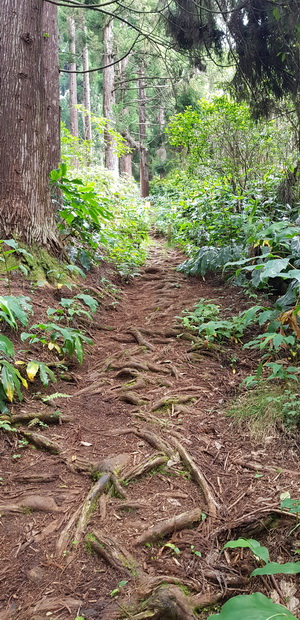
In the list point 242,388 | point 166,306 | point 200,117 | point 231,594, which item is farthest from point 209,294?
point 200,117

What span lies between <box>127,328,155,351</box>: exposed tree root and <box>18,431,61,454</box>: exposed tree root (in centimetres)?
171

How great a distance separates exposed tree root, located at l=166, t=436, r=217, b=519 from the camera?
1959 mm

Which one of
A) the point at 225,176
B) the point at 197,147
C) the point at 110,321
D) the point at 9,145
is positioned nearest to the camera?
the point at 9,145

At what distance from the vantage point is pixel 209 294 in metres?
5.23

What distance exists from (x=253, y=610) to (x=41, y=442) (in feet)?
5.86

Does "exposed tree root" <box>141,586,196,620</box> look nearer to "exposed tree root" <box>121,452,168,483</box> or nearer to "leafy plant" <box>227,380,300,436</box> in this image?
"exposed tree root" <box>121,452,168,483</box>

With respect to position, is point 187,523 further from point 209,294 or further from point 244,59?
point 244,59

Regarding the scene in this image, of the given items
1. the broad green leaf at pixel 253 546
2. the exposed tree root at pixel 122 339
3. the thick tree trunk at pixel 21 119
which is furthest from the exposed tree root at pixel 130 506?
the thick tree trunk at pixel 21 119

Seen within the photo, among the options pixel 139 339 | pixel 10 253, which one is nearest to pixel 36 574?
pixel 139 339

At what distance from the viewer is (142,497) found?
2.08 meters

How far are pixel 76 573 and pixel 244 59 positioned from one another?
5636mm

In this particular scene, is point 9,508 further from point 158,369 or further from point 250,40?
point 250,40

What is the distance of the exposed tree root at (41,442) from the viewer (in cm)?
242

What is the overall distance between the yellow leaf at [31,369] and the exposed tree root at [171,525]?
144cm
